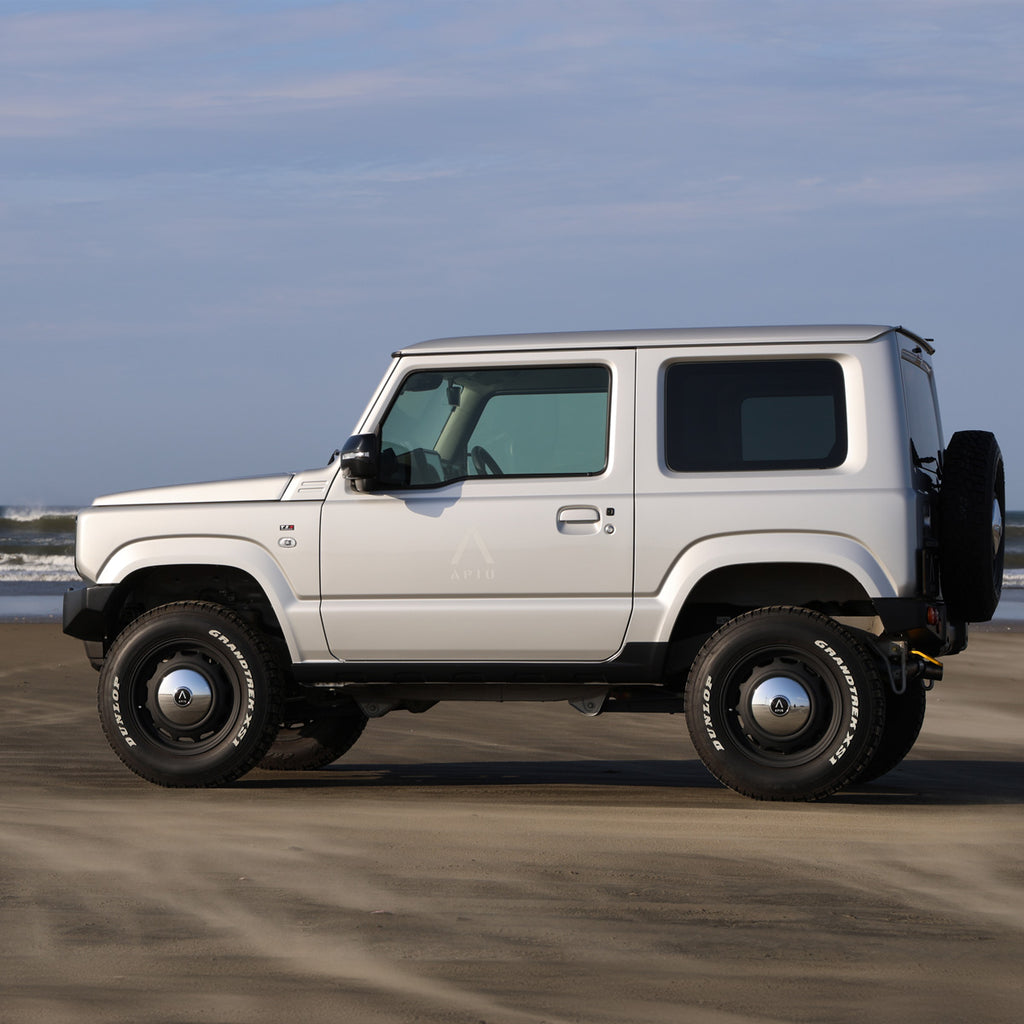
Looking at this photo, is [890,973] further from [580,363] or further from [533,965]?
[580,363]

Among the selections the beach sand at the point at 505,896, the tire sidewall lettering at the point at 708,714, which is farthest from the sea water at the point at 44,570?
the tire sidewall lettering at the point at 708,714

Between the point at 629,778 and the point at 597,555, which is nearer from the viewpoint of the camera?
the point at 597,555

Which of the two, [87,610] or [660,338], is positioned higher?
[660,338]

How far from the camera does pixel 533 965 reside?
443cm

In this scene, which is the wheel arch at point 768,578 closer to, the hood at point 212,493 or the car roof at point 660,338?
the car roof at point 660,338

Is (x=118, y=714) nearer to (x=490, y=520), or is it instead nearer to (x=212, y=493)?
(x=212, y=493)

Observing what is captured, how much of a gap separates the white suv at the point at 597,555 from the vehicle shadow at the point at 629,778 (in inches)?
20.4

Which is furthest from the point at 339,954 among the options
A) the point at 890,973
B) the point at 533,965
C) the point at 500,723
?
the point at 500,723

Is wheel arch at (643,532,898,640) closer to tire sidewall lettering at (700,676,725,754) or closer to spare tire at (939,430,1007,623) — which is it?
tire sidewall lettering at (700,676,725,754)

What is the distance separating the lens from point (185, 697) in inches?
306

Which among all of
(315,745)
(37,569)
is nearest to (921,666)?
(315,745)

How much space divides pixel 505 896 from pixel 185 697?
2924 millimetres

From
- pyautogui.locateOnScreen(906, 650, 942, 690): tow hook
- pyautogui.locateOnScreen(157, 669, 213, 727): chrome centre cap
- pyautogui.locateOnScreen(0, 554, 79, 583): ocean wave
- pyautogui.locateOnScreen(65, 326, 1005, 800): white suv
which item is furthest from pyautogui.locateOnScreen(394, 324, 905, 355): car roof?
pyautogui.locateOnScreen(0, 554, 79, 583): ocean wave

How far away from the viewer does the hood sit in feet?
25.6
